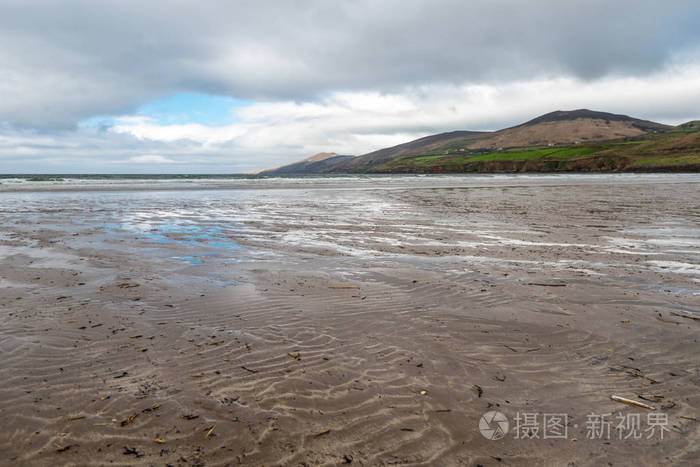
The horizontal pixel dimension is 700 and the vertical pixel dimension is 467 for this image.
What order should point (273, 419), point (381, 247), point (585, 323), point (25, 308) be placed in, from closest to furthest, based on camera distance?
1. point (273, 419)
2. point (585, 323)
3. point (25, 308)
4. point (381, 247)

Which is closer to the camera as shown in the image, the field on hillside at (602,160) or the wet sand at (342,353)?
the wet sand at (342,353)

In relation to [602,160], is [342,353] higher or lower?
lower

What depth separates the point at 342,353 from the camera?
492 centimetres

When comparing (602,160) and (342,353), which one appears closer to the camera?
(342,353)

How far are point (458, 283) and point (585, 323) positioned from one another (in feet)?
8.23

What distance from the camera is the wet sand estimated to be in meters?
3.29

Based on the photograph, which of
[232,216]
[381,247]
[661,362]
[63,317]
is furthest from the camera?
[232,216]

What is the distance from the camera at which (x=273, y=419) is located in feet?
11.8

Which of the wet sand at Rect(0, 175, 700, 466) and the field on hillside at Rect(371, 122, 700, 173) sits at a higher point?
the field on hillside at Rect(371, 122, 700, 173)

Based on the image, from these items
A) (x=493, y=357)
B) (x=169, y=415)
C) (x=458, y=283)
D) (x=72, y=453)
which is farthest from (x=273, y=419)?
(x=458, y=283)

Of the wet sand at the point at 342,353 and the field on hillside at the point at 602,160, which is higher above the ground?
the field on hillside at the point at 602,160

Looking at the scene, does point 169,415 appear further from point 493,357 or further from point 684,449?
point 684,449

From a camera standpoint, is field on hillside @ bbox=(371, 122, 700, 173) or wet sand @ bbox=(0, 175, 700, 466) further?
field on hillside @ bbox=(371, 122, 700, 173)

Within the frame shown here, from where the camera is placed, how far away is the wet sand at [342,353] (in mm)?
3293
